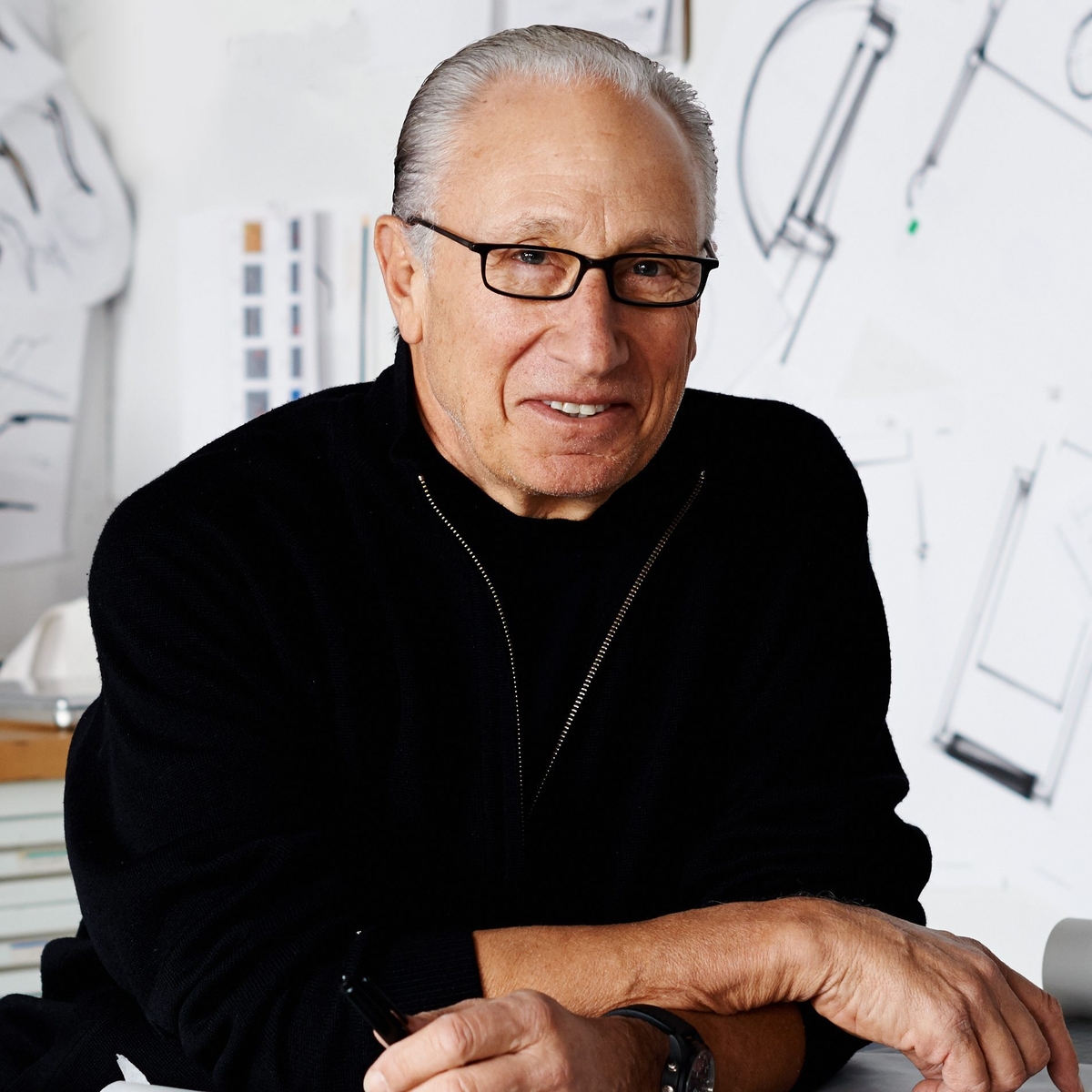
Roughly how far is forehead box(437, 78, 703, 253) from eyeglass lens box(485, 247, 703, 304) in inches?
0.5

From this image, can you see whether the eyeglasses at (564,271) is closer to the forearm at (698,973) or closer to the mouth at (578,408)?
the mouth at (578,408)

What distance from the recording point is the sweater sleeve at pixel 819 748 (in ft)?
3.63

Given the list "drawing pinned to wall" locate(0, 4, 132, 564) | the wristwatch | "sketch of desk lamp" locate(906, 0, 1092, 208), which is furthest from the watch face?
"drawing pinned to wall" locate(0, 4, 132, 564)

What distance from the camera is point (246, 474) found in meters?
1.17

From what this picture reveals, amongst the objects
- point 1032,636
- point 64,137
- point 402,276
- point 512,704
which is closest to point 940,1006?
point 512,704

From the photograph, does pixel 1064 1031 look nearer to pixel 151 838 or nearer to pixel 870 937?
pixel 870 937

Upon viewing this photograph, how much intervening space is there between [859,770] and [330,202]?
255 cm

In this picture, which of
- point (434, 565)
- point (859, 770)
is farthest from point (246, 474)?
point (859, 770)

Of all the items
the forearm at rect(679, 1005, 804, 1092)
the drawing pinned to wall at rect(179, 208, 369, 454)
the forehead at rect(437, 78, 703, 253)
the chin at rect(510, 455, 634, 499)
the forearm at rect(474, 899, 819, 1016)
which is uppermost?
the forehead at rect(437, 78, 703, 253)

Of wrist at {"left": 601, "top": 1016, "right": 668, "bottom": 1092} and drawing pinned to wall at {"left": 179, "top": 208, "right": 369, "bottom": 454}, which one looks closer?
wrist at {"left": 601, "top": 1016, "right": 668, "bottom": 1092}

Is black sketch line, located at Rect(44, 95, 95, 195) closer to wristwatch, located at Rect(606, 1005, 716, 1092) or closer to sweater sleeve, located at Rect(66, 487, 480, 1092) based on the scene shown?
sweater sleeve, located at Rect(66, 487, 480, 1092)

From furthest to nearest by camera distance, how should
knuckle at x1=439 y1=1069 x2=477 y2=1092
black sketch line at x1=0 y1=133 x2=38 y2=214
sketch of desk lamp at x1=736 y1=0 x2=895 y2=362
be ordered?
black sketch line at x1=0 y1=133 x2=38 y2=214, sketch of desk lamp at x1=736 y1=0 x2=895 y2=362, knuckle at x1=439 y1=1069 x2=477 y2=1092

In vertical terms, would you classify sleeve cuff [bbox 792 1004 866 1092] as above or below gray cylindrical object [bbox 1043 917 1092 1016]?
above

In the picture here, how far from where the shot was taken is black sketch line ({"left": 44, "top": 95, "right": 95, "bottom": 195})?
3.40 metres
